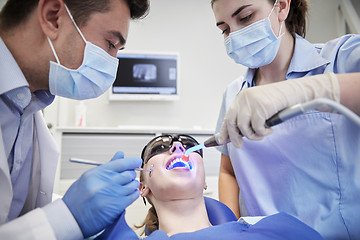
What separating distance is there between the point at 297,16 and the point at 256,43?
1.13 ft

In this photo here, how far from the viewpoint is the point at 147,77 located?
376 cm

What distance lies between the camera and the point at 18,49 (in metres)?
1.12

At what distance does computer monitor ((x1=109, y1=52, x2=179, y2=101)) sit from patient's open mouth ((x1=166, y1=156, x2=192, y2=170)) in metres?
2.47

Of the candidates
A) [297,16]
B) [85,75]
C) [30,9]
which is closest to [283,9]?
[297,16]

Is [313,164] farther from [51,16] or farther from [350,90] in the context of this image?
[51,16]

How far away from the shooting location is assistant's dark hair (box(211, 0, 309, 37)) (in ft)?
4.85

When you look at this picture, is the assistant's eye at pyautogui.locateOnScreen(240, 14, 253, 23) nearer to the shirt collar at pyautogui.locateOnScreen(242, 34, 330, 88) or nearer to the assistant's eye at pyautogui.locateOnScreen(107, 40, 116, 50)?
the shirt collar at pyautogui.locateOnScreen(242, 34, 330, 88)

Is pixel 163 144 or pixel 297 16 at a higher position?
pixel 297 16

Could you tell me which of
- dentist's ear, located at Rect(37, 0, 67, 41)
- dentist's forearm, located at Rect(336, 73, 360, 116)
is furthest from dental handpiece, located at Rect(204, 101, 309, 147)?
dentist's ear, located at Rect(37, 0, 67, 41)

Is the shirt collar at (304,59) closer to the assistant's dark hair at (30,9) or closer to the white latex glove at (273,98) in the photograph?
the white latex glove at (273,98)

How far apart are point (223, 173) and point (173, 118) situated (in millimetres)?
2398

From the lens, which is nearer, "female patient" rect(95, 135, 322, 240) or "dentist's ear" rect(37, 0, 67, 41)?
"dentist's ear" rect(37, 0, 67, 41)

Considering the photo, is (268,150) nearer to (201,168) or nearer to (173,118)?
(201,168)

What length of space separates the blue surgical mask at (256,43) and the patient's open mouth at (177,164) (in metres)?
0.54
